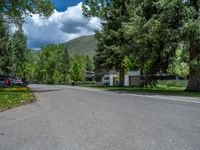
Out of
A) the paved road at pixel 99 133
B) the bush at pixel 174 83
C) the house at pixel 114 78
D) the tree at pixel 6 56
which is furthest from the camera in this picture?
the house at pixel 114 78

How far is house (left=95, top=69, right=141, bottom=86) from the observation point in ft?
229

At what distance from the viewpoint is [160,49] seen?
32.2 meters

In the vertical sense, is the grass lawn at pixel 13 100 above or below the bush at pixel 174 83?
below

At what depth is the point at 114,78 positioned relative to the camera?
79250 millimetres

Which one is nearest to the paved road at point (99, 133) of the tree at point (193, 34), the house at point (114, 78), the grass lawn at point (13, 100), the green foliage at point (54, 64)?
the grass lawn at point (13, 100)

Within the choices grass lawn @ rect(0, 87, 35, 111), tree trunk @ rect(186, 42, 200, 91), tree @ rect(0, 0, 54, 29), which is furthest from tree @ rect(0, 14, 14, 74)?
grass lawn @ rect(0, 87, 35, 111)

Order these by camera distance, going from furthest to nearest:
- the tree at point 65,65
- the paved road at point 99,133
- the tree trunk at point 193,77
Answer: the tree at point 65,65 < the tree trunk at point 193,77 < the paved road at point 99,133

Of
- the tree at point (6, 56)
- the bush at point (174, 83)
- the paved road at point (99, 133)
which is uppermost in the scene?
the tree at point (6, 56)

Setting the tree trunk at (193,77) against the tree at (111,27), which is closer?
the tree trunk at (193,77)

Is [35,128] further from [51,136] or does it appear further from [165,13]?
[165,13]

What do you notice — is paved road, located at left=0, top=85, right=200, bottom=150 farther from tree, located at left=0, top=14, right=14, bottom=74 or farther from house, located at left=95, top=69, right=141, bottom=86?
house, located at left=95, top=69, right=141, bottom=86

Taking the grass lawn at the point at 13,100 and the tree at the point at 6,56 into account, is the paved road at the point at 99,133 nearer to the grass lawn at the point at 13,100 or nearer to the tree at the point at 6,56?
the grass lawn at the point at 13,100

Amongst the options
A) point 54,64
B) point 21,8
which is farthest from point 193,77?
point 54,64

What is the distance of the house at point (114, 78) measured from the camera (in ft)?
229
